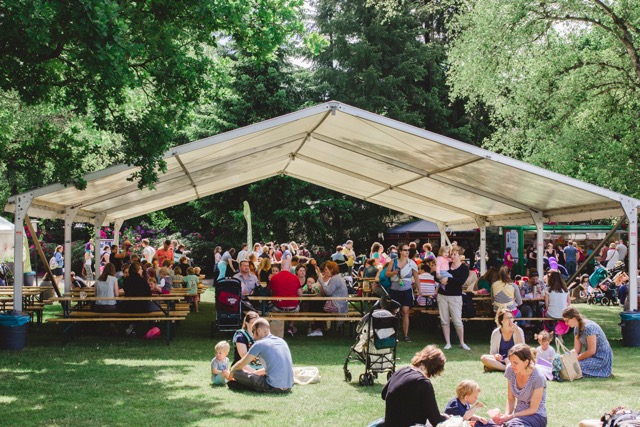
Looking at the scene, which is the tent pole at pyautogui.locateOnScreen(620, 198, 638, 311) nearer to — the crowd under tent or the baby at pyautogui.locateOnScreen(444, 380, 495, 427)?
the crowd under tent

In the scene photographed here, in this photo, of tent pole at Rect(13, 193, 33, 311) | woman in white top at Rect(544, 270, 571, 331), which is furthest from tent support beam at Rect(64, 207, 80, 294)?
woman in white top at Rect(544, 270, 571, 331)

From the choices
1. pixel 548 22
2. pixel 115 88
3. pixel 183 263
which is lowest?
pixel 183 263

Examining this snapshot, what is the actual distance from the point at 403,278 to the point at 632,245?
3786 millimetres

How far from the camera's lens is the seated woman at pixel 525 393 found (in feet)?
18.9

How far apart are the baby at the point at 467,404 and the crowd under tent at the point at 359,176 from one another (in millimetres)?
5457

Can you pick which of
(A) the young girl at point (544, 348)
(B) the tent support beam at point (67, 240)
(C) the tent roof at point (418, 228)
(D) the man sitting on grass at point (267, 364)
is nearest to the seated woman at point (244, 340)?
(D) the man sitting on grass at point (267, 364)

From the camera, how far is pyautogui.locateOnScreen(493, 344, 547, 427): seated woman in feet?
18.9

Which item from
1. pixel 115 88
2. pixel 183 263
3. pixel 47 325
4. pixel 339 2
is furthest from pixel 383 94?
pixel 115 88

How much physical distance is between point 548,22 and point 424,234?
12586 millimetres

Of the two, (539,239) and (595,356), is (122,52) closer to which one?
(595,356)

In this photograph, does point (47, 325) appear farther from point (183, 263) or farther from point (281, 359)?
point (281, 359)

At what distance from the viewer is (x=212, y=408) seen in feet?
23.6

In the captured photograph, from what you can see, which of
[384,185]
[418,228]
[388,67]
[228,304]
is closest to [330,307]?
[228,304]

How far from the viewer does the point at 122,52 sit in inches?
314
